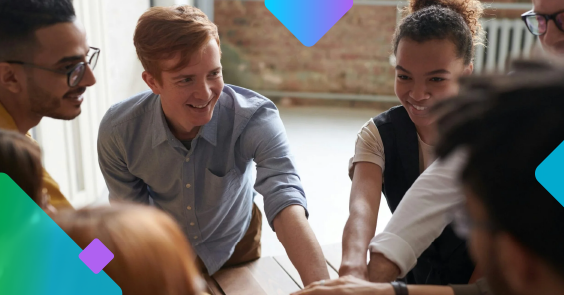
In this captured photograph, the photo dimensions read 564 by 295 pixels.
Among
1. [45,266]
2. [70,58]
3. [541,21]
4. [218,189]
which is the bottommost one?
[218,189]

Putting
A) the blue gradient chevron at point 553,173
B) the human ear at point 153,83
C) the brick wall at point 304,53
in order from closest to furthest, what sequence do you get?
the blue gradient chevron at point 553,173
the human ear at point 153,83
the brick wall at point 304,53

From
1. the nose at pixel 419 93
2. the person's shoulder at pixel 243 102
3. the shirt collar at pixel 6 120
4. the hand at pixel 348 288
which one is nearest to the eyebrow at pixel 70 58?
the shirt collar at pixel 6 120

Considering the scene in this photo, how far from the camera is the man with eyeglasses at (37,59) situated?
1149 millimetres

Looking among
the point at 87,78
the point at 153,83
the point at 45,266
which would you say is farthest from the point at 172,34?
the point at 45,266

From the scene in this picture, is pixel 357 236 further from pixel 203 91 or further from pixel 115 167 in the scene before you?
pixel 115 167

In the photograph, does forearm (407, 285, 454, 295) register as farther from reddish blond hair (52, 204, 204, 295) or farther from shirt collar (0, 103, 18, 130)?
shirt collar (0, 103, 18, 130)

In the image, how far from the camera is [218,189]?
1.62 metres

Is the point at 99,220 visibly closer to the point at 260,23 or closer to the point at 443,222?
the point at 443,222

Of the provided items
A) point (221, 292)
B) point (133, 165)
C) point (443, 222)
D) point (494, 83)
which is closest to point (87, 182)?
point (133, 165)

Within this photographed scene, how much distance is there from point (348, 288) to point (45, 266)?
59 cm

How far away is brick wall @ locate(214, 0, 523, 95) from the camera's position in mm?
5129

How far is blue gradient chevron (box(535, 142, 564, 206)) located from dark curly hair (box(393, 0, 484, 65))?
885mm

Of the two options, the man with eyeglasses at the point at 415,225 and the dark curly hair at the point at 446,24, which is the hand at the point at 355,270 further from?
the dark curly hair at the point at 446,24

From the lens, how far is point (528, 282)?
0.59m
